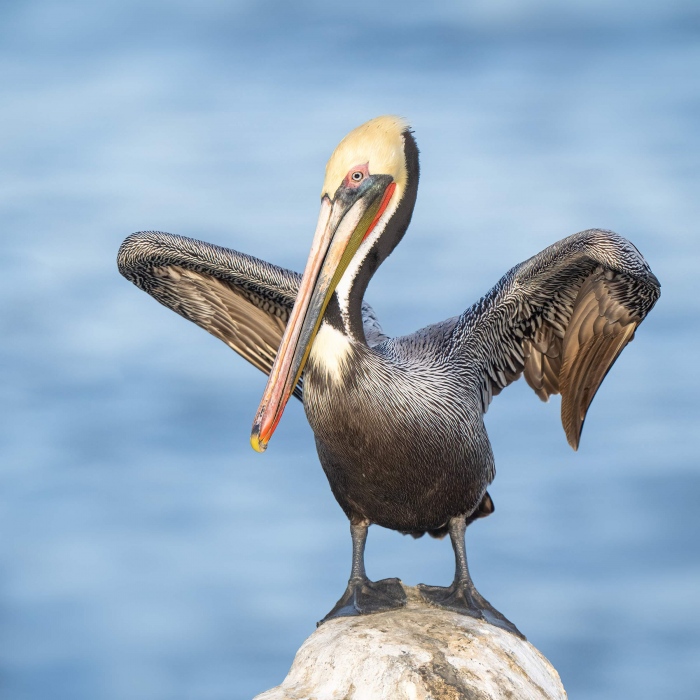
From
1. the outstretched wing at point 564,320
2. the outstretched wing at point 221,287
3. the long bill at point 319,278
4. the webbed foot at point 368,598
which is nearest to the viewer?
the long bill at point 319,278

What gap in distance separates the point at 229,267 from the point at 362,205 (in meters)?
1.67

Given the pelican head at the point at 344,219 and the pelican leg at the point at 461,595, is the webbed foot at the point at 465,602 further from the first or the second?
the pelican head at the point at 344,219

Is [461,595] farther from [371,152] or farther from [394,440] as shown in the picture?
[371,152]

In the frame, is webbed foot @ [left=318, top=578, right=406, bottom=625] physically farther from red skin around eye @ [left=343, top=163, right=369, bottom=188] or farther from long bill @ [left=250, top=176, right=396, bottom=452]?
red skin around eye @ [left=343, top=163, right=369, bottom=188]

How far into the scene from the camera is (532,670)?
7949mm

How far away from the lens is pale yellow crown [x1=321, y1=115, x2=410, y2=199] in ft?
26.9

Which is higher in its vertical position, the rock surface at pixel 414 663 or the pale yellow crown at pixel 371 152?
the pale yellow crown at pixel 371 152

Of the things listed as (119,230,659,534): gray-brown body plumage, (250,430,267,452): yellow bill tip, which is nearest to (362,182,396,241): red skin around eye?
(119,230,659,534): gray-brown body plumage

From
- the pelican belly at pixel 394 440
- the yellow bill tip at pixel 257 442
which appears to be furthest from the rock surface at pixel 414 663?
the yellow bill tip at pixel 257 442

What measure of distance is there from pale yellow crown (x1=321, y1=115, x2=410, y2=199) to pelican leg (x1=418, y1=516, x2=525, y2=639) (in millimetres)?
2159

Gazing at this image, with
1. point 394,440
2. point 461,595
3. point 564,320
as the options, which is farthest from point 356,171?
point 461,595

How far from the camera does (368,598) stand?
823cm

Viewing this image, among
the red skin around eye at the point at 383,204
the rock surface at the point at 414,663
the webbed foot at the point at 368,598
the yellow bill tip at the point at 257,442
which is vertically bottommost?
the rock surface at the point at 414,663

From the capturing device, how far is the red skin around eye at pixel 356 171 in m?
8.20
